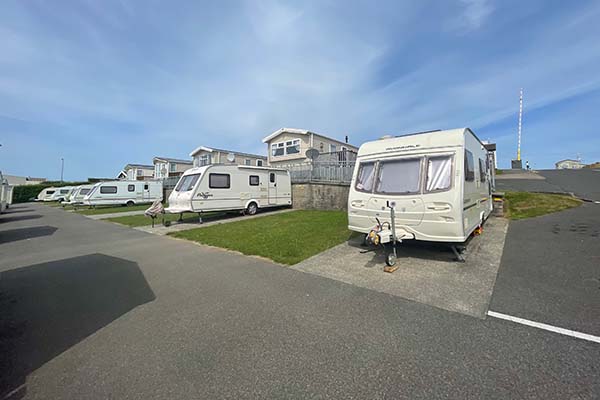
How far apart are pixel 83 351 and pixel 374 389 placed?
3.01 m

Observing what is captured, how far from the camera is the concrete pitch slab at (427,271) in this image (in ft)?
12.0

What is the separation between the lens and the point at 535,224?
7.90 metres

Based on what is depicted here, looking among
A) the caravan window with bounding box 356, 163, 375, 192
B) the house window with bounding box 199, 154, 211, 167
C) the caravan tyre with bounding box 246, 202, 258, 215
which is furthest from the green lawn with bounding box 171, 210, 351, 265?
the house window with bounding box 199, 154, 211, 167

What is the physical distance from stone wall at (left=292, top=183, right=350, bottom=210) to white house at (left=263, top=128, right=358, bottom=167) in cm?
832

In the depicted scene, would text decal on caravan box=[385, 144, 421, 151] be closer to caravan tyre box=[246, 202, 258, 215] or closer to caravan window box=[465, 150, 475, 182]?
caravan window box=[465, 150, 475, 182]

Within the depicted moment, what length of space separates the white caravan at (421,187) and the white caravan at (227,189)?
8012mm

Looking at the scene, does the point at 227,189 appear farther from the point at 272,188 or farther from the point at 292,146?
the point at 292,146

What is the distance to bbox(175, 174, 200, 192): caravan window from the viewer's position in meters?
11.7

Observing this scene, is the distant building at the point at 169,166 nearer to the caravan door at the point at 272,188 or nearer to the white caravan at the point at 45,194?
the white caravan at the point at 45,194

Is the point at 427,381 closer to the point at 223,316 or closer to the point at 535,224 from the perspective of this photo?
the point at 223,316

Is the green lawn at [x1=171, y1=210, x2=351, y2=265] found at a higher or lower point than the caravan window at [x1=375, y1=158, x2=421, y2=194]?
lower

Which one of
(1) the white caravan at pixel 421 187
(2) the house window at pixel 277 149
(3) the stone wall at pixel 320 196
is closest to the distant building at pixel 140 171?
(2) the house window at pixel 277 149

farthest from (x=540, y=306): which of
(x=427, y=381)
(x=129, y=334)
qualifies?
(x=129, y=334)

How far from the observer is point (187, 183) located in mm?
12195
